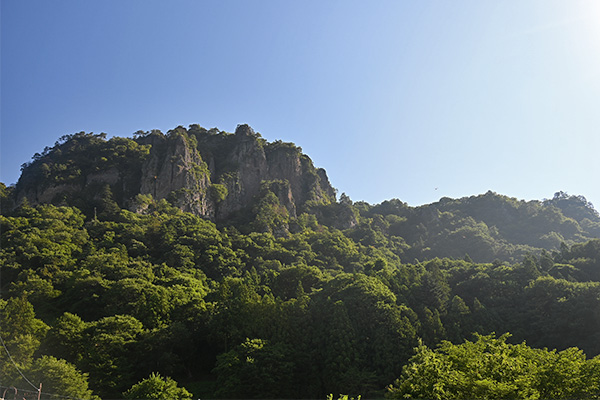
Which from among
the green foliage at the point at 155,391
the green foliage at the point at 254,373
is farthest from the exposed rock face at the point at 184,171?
the green foliage at the point at 155,391

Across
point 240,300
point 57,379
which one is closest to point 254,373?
point 240,300

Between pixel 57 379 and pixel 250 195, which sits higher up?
pixel 250 195

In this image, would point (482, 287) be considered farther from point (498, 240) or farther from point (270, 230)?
point (498, 240)

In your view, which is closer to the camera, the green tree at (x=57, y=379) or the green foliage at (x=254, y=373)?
the green tree at (x=57, y=379)

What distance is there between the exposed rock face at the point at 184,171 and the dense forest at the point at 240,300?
0.44 m

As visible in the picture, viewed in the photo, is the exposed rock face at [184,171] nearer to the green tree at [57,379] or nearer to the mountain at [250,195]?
the mountain at [250,195]

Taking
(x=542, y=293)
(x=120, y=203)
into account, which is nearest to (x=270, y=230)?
(x=120, y=203)

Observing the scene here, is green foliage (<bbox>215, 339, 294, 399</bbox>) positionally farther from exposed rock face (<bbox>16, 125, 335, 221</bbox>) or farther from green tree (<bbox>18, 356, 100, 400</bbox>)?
exposed rock face (<bbox>16, 125, 335, 221</bbox>)

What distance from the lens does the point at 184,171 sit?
7525cm

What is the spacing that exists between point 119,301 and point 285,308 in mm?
16673

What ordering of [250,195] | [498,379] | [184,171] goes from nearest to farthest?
[498,379], [184,171], [250,195]

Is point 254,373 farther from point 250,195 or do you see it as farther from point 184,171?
point 250,195

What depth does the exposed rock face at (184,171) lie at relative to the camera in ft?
241

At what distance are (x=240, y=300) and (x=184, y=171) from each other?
1751 inches
